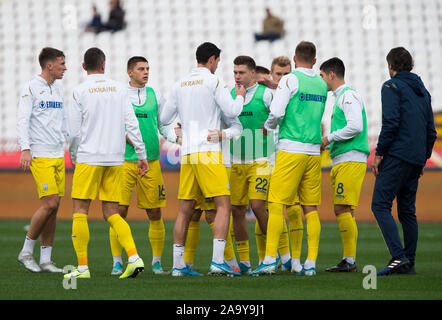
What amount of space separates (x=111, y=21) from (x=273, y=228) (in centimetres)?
1689

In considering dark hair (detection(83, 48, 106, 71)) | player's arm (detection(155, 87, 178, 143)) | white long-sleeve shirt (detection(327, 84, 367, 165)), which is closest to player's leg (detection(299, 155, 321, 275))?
white long-sleeve shirt (detection(327, 84, 367, 165))

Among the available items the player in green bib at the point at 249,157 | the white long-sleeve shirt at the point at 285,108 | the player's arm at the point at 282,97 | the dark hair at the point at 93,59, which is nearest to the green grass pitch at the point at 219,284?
the player in green bib at the point at 249,157

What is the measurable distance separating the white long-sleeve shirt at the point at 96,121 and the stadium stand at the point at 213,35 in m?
14.6

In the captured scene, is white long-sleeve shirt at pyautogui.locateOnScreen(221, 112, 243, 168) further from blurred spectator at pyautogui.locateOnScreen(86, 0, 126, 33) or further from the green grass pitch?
blurred spectator at pyautogui.locateOnScreen(86, 0, 126, 33)

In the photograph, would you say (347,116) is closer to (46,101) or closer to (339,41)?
(46,101)

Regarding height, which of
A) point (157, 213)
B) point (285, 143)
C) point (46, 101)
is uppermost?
point (46, 101)

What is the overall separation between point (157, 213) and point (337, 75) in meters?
2.57

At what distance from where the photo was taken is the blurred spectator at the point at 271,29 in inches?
867

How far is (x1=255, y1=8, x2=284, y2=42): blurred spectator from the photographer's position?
867 inches

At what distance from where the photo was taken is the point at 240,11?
23.3 metres

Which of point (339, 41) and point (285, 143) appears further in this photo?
point (339, 41)

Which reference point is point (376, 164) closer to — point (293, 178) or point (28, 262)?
point (293, 178)
